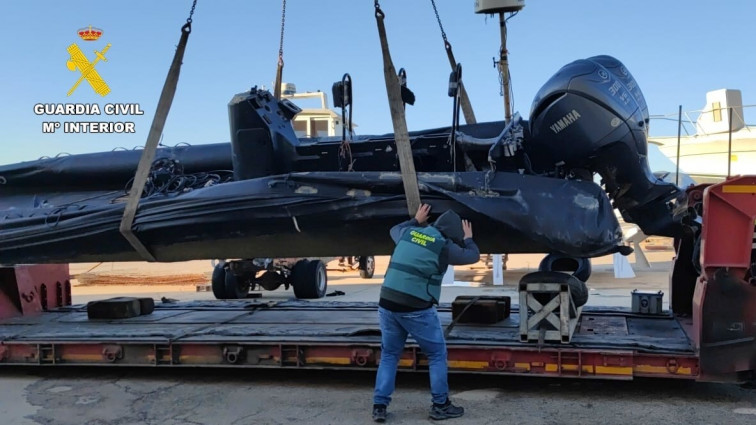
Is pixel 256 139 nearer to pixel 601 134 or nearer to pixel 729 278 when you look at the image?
pixel 601 134

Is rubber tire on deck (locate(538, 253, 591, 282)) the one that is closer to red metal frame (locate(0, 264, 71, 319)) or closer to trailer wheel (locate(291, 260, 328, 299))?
red metal frame (locate(0, 264, 71, 319))

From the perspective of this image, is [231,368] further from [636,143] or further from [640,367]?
[636,143]

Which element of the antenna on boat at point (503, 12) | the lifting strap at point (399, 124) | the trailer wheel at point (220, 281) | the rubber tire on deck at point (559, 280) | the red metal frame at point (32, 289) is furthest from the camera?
the trailer wheel at point (220, 281)

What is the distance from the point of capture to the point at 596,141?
18.3 feet

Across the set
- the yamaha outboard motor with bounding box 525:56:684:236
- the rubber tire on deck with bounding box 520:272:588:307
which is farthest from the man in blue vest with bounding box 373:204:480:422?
the yamaha outboard motor with bounding box 525:56:684:236

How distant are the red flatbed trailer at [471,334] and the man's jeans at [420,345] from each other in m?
0.71

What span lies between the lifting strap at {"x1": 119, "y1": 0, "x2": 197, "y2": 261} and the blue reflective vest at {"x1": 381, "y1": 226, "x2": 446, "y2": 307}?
263 cm

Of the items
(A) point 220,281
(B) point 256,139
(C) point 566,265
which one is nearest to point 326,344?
(B) point 256,139

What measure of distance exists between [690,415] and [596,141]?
7.06 feet

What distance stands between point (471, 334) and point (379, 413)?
1.36 m

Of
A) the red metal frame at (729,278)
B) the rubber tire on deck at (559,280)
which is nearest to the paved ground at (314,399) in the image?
the red metal frame at (729,278)

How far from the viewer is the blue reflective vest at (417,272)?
4.69 meters

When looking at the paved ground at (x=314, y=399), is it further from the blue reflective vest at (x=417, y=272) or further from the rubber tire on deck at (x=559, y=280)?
the blue reflective vest at (x=417, y=272)

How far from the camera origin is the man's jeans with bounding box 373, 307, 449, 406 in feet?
15.5
